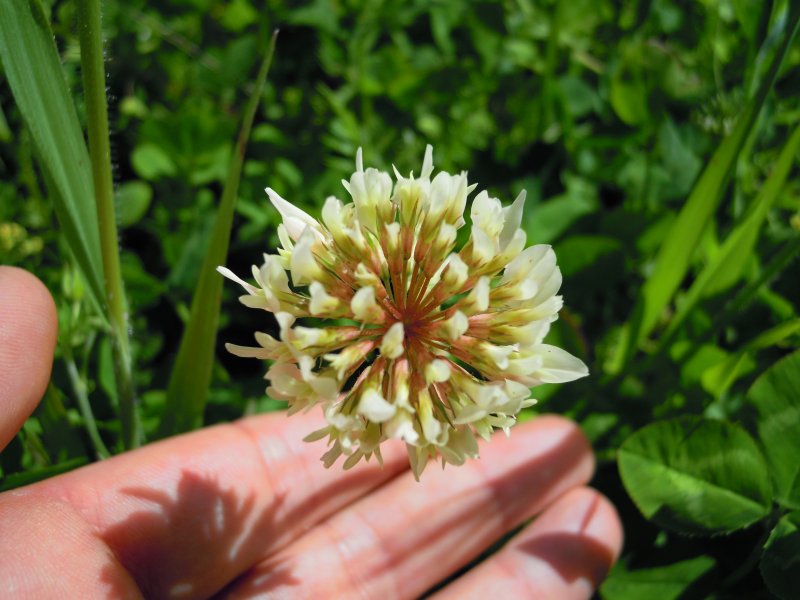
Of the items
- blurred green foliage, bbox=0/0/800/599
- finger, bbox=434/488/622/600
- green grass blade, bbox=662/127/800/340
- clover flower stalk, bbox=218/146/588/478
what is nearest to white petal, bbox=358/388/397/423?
clover flower stalk, bbox=218/146/588/478

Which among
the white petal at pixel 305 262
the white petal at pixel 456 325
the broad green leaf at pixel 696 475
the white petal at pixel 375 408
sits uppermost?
the white petal at pixel 305 262

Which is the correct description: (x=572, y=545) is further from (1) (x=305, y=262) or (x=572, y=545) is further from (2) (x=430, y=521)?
(1) (x=305, y=262)

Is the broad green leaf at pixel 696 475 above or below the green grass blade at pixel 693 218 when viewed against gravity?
below

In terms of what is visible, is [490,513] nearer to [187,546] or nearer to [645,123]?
[187,546]

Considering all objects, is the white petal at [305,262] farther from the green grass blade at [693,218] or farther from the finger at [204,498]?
the green grass blade at [693,218]

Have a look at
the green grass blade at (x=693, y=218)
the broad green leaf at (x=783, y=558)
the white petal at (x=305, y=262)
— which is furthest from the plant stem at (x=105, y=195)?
the broad green leaf at (x=783, y=558)

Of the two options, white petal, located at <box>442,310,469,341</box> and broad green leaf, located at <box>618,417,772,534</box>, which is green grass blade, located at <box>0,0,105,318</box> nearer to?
white petal, located at <box>442,310,469,341</box>

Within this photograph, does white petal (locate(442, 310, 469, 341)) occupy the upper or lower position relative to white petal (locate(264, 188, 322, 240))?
lower

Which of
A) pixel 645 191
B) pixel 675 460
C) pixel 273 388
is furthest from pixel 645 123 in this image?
pixel 273 388
